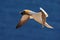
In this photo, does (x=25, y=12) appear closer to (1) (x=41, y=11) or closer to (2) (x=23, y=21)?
(2) (x=23, y=21)

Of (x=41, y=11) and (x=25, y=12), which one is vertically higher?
(x=25, y=12)

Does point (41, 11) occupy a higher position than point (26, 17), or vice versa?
point (26, 17)

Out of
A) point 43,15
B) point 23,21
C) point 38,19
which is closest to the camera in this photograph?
point 43,15

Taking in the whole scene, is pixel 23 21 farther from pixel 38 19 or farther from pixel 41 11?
pixel 41 11

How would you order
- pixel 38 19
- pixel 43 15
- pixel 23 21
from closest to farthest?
pixel 43 15 < pixel 38 19 < pixel 23 21

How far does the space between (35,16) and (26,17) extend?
0.18 m

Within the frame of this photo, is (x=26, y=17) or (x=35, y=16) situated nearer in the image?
(x=35, y=16)

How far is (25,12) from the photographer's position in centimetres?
109

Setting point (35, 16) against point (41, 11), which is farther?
point (35, 16)

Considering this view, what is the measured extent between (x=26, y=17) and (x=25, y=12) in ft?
0.32

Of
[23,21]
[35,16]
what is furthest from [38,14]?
[23,21]

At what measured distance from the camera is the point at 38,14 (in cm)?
95

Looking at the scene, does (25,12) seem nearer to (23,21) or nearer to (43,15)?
(23,21)

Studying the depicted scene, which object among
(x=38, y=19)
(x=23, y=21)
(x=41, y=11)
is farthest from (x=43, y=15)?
(x=23, y=21)
